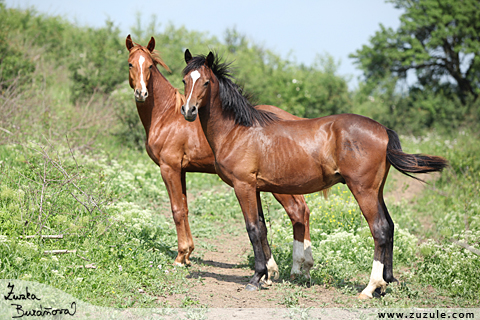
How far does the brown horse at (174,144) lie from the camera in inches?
231

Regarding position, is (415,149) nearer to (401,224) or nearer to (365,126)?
(401,224)

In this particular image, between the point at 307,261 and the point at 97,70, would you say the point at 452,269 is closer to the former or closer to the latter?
the point at 307,261

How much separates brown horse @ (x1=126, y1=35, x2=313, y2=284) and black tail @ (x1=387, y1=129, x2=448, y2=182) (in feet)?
5.46

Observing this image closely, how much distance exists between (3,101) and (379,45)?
26.1 meters

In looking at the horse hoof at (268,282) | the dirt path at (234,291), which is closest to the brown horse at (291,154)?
the horse hoof at (268,282)

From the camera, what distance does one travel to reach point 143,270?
520cm

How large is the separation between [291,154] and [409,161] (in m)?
1.36

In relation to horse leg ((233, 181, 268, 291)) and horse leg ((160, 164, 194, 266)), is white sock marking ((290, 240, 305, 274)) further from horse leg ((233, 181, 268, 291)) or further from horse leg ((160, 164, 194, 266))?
horse leg ((160, 164, 194, 266))

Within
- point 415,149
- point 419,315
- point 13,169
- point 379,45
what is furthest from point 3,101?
point 379,45

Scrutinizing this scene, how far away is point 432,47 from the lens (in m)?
28.2

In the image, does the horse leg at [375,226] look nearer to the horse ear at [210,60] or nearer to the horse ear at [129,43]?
the horse ear at [210,60]

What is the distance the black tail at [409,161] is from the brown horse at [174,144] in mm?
1663

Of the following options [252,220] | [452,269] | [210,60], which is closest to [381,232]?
[252,220]

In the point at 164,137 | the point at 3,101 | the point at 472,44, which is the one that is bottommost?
the point at 164,137
